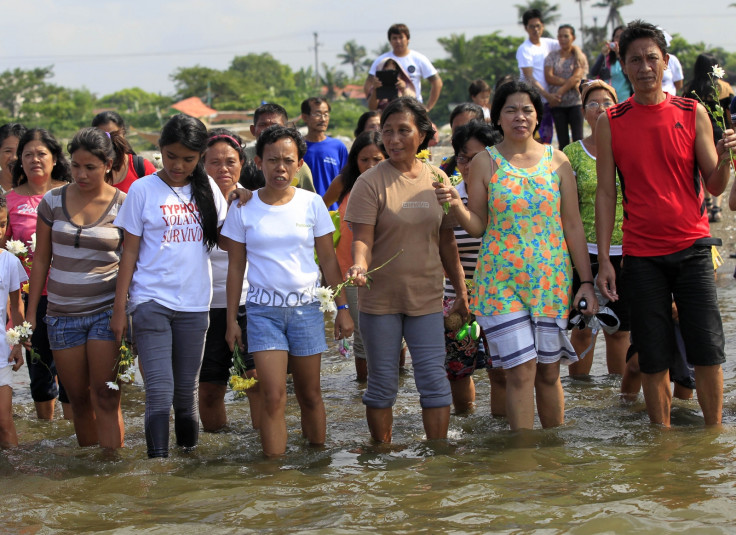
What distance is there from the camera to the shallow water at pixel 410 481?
4.14 meters

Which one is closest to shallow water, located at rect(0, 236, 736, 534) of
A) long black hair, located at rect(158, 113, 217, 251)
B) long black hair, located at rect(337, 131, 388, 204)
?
long black hair, located at rect(158, 113, 217, 251)

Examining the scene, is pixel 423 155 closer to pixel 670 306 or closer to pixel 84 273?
pixel 670 306

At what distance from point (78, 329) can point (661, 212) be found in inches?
143

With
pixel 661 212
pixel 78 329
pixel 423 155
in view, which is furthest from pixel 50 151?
pixel 661 212

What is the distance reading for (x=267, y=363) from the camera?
17.2 ft

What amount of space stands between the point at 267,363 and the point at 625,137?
8.40 ft

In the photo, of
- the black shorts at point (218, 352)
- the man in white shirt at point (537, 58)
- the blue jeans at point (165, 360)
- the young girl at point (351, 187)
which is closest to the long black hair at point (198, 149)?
the blue jeans at point (165, 360)

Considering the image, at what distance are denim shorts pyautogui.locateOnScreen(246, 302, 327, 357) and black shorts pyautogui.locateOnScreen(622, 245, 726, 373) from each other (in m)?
1.96

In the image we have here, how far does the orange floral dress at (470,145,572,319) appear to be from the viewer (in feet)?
17.3

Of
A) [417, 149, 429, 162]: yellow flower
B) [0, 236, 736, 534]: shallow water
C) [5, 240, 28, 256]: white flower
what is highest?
[417, 149, 429, 162]: yellow flower

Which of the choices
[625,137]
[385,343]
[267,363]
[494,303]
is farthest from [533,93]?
[267,363]

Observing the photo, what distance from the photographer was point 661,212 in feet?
17.1

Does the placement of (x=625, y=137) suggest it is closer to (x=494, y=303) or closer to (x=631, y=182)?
(x=631, y=182)

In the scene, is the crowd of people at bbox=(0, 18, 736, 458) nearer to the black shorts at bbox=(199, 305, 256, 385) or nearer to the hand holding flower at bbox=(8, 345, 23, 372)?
the hand holding flower at bbox=(8, 345, 23, 372)
